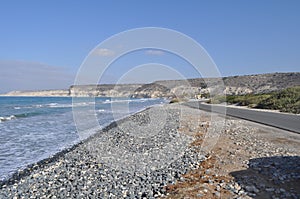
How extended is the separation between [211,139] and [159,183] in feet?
23.4

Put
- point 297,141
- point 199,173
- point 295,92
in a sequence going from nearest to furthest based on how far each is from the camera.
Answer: point 199,173 < point 297,141 < point 295,92

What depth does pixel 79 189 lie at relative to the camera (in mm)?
7172

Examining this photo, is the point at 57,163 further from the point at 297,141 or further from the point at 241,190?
the point at 297,141

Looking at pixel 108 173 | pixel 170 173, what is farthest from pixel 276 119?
pixel 108 173

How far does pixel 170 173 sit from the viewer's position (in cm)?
780

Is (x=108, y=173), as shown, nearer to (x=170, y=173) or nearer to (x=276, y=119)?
(x=170, y=173)

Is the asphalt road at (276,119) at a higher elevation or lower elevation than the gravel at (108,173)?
higher

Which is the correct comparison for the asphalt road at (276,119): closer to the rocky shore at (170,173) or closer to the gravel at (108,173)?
the rocky shore at (170,173)

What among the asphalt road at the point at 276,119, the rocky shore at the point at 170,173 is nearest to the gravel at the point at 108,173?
the rocky shore at the point at 170,173

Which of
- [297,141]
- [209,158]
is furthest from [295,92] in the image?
[209,158]

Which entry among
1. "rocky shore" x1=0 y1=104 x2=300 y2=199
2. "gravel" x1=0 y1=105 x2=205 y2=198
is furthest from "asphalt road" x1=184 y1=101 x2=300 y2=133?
"gravel" x1=0 y1=105 x2=205 y2=198

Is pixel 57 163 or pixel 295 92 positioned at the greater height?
pixel 295 92

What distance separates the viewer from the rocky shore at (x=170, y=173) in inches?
256

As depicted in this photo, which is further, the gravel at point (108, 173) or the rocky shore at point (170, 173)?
the gravel at point (108, 173)
